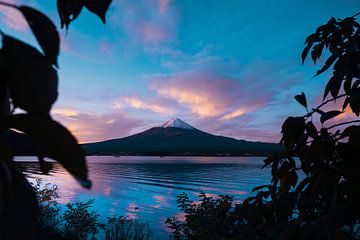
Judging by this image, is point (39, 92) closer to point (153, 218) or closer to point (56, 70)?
point (56, 70)

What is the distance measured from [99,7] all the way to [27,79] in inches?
8.9

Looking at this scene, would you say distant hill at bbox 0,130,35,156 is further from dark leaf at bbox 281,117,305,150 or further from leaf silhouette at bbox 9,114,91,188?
dark leaf at bbox 281,117,305,150

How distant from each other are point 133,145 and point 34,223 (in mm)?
180852

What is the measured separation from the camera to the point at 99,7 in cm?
45

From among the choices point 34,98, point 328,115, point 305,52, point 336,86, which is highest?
point 305,52

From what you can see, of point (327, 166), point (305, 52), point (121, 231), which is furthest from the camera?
point (121, 231)

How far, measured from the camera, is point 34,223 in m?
0.36

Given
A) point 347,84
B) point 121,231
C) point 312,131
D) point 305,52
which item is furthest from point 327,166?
point 121,231

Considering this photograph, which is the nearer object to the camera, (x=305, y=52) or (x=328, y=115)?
(x=328, y=115)

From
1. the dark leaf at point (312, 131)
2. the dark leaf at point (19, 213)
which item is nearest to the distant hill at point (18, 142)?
the dark leaf at point (19, 213)

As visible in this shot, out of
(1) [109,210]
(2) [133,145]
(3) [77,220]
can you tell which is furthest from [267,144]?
(3) [77,220]

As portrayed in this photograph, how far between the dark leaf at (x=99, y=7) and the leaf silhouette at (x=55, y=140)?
234 millimetres

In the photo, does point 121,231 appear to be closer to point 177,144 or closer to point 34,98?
point 34,98

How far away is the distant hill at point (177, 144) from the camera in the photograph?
574 feet
